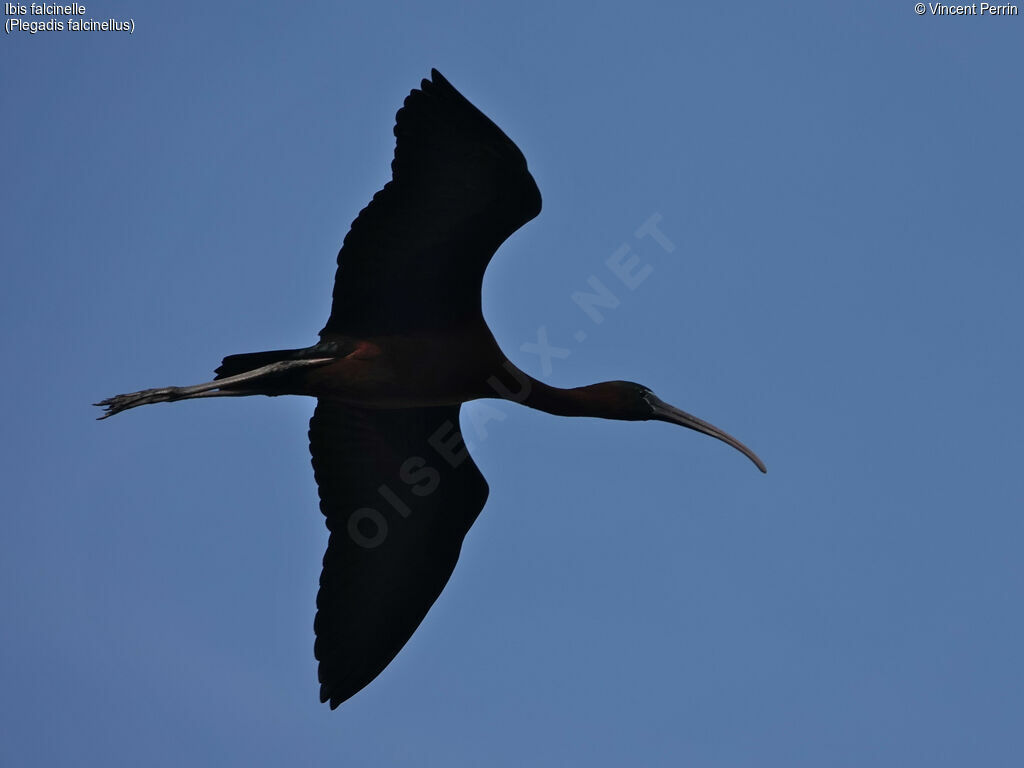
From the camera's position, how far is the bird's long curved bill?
14.7 m

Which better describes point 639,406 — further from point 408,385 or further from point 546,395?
point 408,385

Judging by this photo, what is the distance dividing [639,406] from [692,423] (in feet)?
2.26

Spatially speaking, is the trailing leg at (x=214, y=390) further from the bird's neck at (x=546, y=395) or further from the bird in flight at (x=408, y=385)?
the bird's neck at (x=546, y=395)

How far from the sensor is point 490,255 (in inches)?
524

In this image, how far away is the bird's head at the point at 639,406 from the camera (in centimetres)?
1445

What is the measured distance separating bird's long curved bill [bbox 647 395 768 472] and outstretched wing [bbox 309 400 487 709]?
190cm

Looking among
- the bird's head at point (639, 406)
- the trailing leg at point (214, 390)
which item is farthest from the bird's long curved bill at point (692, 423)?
the trailing leg at point (214, 390)

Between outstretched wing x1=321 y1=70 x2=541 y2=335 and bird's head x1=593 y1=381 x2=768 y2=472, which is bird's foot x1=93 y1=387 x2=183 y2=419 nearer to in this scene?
outstretched wing x1=321 y1=70 x2=541 y2=335

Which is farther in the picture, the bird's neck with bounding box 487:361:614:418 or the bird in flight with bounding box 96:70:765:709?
the bird's neck with bounding box 487:361:614:418

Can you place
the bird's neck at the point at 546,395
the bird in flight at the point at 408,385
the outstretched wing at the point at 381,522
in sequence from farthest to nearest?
the outstretched wing at the point at 381,522 < the bird's neck at the point at 546,395 < the bird in flight at the point at 408,385

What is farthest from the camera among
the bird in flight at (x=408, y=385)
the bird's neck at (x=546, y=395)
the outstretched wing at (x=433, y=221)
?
the bird's neck at (x=546, y=395)

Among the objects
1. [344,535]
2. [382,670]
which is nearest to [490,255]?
[344,535]

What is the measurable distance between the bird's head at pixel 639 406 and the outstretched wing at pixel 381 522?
1542 millimetres

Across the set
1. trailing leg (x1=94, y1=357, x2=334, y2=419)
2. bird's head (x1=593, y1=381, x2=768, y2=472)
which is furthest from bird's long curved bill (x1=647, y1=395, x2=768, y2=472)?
trailing leg (x1=94, y1=357, x2=334, y2=419)
